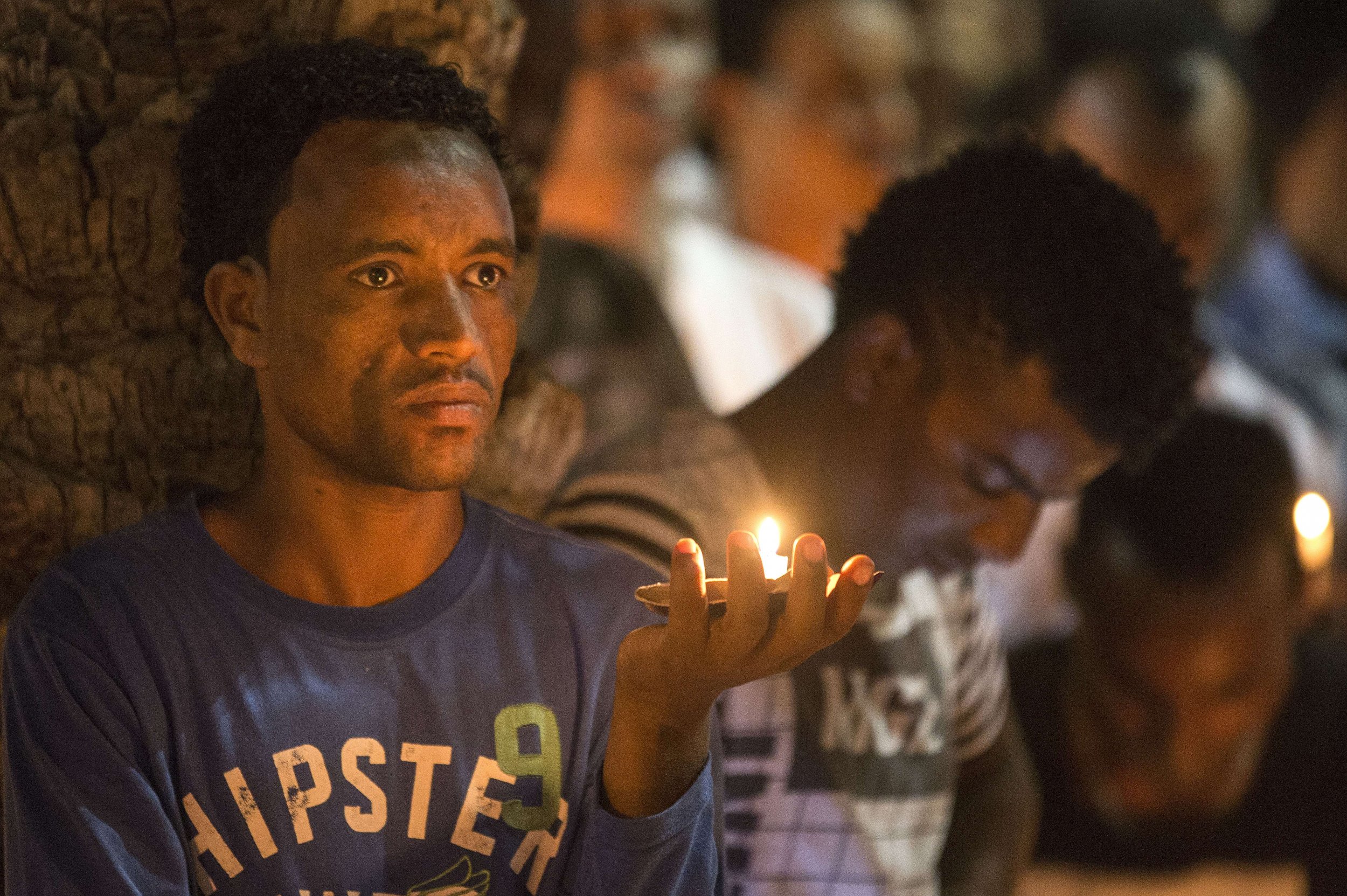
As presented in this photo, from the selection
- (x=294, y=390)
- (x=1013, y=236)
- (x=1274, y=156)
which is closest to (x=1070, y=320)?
(x=1013, y=236)

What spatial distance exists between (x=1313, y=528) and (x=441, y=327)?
2.12 m

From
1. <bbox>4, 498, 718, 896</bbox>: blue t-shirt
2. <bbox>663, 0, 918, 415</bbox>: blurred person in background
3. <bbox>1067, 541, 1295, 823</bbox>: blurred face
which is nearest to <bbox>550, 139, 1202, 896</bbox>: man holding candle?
<bbox>4, 498, 718, 896</bbox>: blue t-shirt

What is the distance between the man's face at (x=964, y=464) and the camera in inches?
102

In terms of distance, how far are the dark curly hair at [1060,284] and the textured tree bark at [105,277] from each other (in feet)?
3.53

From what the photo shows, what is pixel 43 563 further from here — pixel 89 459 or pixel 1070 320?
pixel 1070 320

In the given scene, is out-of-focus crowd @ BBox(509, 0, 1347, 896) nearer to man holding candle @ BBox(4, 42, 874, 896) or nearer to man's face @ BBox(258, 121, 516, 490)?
man holding candle @ BBox(4, 42, 874, 896)

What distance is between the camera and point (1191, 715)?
12.9 ft

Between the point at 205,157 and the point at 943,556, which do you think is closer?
the point at 205,157

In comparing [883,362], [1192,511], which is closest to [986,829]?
[883,362]

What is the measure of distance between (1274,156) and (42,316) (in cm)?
493

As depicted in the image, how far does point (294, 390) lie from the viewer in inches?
73.6

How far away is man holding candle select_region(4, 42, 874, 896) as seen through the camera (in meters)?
1.72

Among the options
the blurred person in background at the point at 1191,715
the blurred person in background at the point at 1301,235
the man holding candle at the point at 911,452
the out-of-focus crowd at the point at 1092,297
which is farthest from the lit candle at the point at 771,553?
the blurred person in background at the point at 1301,235

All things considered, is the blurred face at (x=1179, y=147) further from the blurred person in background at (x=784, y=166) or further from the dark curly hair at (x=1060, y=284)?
the dark curly hair at (x=1060, y=284)
